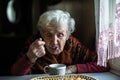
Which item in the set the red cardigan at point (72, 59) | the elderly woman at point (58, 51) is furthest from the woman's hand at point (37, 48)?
the red cardigan at point (72, 59)

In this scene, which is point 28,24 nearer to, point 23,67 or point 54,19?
point 54,19

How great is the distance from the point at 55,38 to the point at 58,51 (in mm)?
100

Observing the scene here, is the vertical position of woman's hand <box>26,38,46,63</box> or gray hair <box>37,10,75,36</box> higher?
gray hair <box>37,10,75,36</box>

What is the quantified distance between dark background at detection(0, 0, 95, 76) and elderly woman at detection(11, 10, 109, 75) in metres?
0.23

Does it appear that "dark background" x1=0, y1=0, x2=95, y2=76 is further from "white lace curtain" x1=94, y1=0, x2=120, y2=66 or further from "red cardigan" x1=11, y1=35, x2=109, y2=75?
"white lace curtain" x1=94, y1=0, x2=120, y2=66

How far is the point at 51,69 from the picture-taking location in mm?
1291

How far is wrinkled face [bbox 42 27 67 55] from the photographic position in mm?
1604

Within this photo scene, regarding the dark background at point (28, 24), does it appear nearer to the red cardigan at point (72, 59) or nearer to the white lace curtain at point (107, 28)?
the red cardigan at point (72, 59)

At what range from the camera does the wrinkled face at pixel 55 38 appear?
160cm

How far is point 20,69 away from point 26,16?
2.48 ft

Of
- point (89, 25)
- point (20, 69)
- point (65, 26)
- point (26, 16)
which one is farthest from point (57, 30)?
point (26, 16)

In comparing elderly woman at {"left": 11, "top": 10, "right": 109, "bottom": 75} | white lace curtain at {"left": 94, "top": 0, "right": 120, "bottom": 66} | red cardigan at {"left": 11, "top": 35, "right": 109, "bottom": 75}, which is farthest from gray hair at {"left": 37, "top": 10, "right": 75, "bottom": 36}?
white lace curtain at {"left": 94, "top": 0, "right": 120, "bottom": 66}

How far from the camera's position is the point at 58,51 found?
5.48 ft

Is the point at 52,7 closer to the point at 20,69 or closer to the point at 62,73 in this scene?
the point at 20,69
